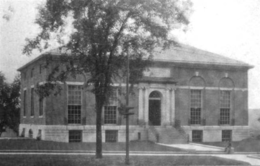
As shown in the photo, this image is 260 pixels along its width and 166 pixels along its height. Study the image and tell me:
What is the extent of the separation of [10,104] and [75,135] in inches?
807

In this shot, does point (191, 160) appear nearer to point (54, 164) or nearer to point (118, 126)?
point (54, 164)

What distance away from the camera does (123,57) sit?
68.9 ft

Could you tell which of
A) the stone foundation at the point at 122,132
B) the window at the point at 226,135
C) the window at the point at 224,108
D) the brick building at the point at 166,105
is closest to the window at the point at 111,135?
the brick building at the point at 166,105

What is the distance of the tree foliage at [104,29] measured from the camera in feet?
64.6

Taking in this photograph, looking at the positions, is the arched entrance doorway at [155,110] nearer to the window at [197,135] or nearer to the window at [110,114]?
the window at [110,114]

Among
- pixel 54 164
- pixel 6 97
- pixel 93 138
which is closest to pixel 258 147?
pixel 93 138

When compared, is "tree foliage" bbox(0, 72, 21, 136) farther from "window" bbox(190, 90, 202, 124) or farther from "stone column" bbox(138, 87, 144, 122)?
"window" bbox(190, 90, 202, 124)

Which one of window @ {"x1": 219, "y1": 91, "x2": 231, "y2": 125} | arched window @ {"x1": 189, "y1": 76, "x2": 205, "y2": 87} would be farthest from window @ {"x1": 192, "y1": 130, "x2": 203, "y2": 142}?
arched window @ {"x1": 189, "y1": 76, "x2": 205, "y2": 87}

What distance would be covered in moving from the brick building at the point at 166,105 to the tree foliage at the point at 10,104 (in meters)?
11.9

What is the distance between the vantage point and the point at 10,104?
5097 cm

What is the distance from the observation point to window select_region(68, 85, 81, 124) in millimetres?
33000

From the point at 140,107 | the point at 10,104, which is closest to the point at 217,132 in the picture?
the point at 140,107

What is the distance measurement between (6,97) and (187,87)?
24244 millimetres

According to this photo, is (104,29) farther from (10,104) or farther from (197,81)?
(10,104)
